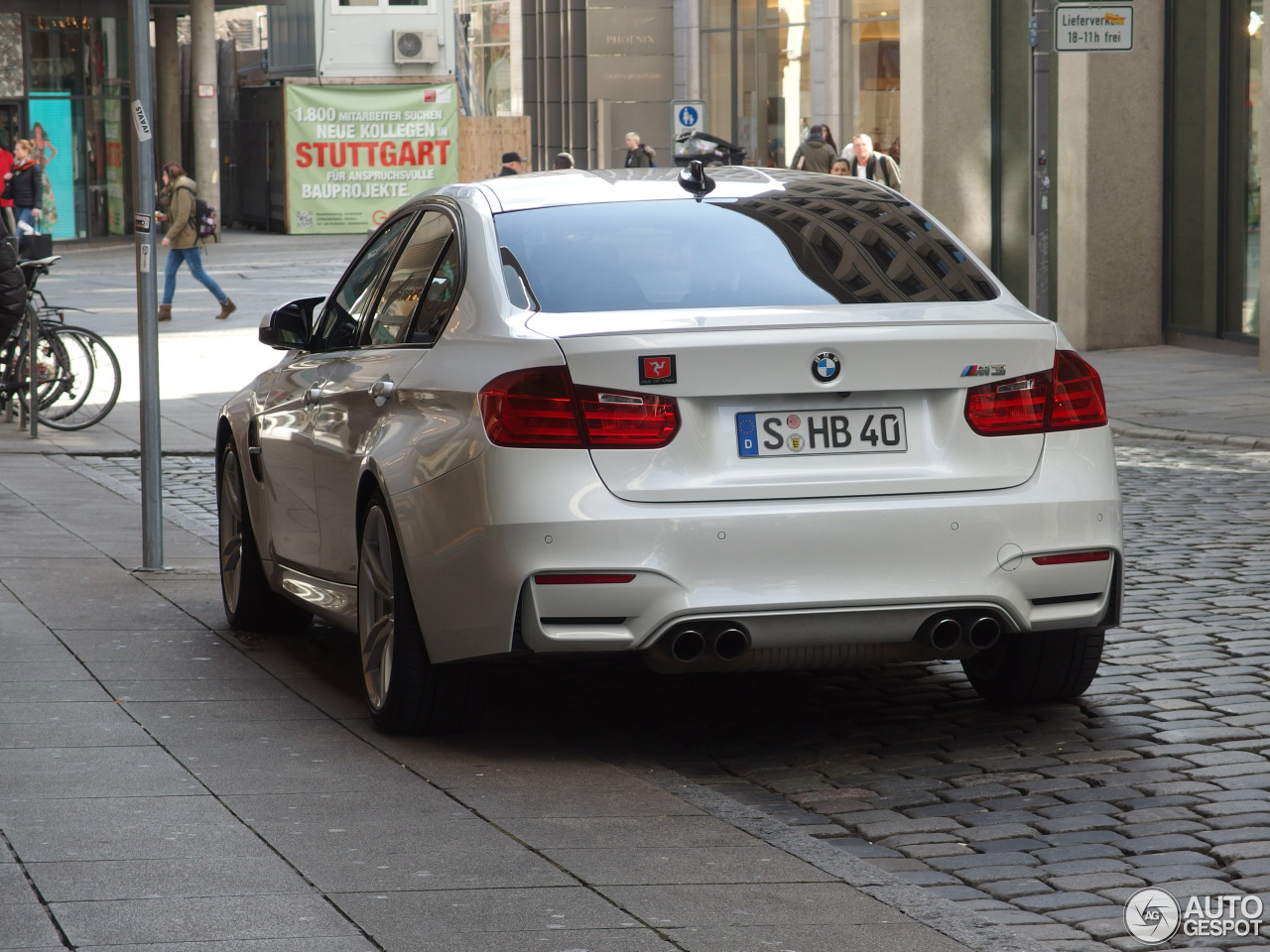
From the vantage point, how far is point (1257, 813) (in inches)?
199

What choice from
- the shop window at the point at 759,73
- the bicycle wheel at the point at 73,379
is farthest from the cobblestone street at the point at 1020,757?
the shop window at the point at 759,73

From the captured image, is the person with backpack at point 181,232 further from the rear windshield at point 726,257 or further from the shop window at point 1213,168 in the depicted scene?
the rear windshield at point 726,257

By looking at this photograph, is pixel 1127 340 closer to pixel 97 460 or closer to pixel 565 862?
pixel 97 460

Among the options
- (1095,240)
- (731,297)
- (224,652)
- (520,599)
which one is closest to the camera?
(520,599)

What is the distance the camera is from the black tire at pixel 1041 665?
6117 millimetres

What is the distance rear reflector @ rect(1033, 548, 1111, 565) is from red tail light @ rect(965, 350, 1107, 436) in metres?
0.33

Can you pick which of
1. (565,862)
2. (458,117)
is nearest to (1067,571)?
(565,862)

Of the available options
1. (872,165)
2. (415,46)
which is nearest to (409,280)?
(872,165)

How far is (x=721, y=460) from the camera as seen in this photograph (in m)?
5.41

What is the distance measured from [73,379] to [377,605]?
9.45 m

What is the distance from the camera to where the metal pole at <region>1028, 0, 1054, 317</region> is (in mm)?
15375

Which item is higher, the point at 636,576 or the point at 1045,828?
the point at 636,576

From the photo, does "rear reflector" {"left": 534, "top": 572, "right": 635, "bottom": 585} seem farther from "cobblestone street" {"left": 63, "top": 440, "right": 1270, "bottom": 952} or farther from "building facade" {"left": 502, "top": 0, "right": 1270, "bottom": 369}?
"building facade" {"left": 502, "top": 0, "right": 1270, "bottom": 369}

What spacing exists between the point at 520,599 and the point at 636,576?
0.31 m
